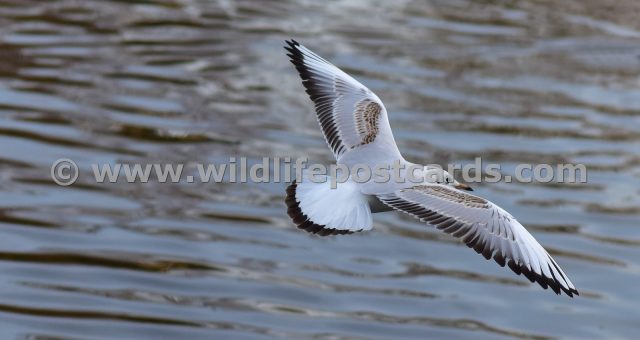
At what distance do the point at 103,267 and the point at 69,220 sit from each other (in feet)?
3.33

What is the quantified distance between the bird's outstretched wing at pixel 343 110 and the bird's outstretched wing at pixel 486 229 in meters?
0.58

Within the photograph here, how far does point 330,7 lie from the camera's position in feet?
64.3

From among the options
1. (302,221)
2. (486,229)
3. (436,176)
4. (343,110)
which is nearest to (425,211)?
(486,229)

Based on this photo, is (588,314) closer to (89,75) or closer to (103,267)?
(103,267)

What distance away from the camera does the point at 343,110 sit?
29.3 ft

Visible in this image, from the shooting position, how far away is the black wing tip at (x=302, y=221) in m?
7.43

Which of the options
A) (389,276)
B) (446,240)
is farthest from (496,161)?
(389,276)

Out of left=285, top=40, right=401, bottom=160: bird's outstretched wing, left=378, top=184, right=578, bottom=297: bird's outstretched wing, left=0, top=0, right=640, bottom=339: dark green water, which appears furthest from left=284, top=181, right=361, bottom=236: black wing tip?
left=0, top=0, right=640, bottom=339: dark green water

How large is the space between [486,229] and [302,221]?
1.22 metres

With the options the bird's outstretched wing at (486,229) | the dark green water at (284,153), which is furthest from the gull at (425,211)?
the dark green water at (284,153)

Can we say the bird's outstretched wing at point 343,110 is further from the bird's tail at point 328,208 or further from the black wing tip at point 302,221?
the black wing tip at point 302,221

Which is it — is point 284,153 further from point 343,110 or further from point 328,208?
point 328,208

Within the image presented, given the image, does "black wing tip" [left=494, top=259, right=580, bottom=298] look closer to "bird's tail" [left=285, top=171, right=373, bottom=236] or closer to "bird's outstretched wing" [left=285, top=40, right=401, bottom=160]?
"bird's tail" [left=285, top=171, right=373, bottom=236]

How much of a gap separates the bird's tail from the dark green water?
11.4ft
